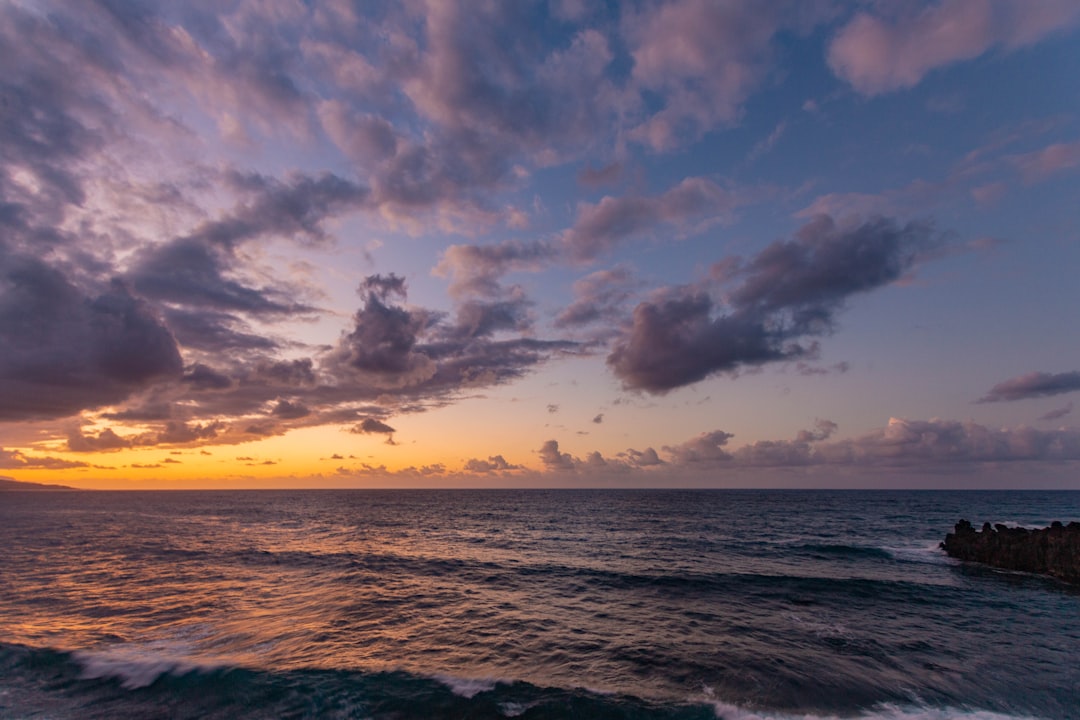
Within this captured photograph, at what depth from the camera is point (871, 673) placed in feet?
61.3

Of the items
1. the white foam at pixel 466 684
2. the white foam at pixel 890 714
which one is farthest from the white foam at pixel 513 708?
the white foam at pixel 890 714

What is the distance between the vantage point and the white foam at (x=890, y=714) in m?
15.2

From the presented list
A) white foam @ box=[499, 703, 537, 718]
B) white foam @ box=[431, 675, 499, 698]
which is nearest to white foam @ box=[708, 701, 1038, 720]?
white foam @ box=[499, 703, 537, 718]

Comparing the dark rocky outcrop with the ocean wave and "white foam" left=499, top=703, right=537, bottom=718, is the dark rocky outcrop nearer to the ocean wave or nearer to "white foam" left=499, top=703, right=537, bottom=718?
the ocean wave

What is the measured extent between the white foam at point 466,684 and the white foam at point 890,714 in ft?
25.2

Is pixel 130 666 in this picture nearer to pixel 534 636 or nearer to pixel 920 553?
pixel 534 636

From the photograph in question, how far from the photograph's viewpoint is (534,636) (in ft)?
75.7

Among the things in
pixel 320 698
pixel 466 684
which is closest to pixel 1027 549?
pixel 466 684

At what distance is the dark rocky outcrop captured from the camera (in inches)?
1453

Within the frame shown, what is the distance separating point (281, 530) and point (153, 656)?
54.3 m

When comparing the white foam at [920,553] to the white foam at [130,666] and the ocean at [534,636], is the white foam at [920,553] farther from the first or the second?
the white foam at [130,666]

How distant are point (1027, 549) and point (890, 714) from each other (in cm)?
3849

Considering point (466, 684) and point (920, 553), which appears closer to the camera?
point (466, 684)

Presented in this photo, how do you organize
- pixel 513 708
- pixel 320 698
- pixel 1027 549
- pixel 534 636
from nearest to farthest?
pixel 513 708, pixel 320 698, pixel 534 636, pixel 1027 549
